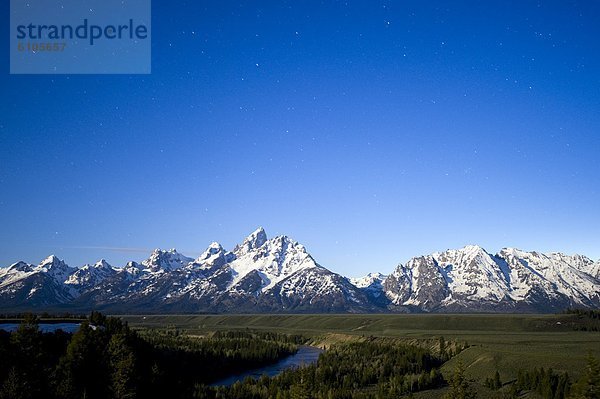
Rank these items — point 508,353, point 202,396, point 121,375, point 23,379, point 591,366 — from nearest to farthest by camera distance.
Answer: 1. point 591,366
2. point 23,379
3. point 121,375
4. point 202,396
5. point 508,353

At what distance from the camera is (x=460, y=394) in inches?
3659

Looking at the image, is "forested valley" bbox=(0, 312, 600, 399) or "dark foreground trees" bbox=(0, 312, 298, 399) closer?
"forested valley" bbox=(0, 312, 600, 399)

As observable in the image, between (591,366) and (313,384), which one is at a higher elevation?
(591,366)

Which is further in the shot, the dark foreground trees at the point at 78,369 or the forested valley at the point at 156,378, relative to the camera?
the dark foreground trees at the point at 78,369

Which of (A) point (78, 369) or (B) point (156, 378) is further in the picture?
(B) point (156, 378)

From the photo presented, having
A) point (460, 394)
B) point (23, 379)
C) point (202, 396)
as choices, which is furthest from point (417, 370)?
point (23, 379)

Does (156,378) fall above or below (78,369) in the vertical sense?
below

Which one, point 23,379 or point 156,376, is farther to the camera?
point 156,376

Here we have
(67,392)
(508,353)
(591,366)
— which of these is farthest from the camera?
(508,353)

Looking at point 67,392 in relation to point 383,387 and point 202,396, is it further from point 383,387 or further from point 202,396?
point 383,387

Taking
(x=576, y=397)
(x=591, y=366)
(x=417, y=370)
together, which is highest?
(x=591, y=366)

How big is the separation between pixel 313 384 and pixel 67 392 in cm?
7916

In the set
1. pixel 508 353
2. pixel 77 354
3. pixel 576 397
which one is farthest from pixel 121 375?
pixel 508 353

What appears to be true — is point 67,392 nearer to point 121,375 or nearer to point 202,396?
point 121,375
